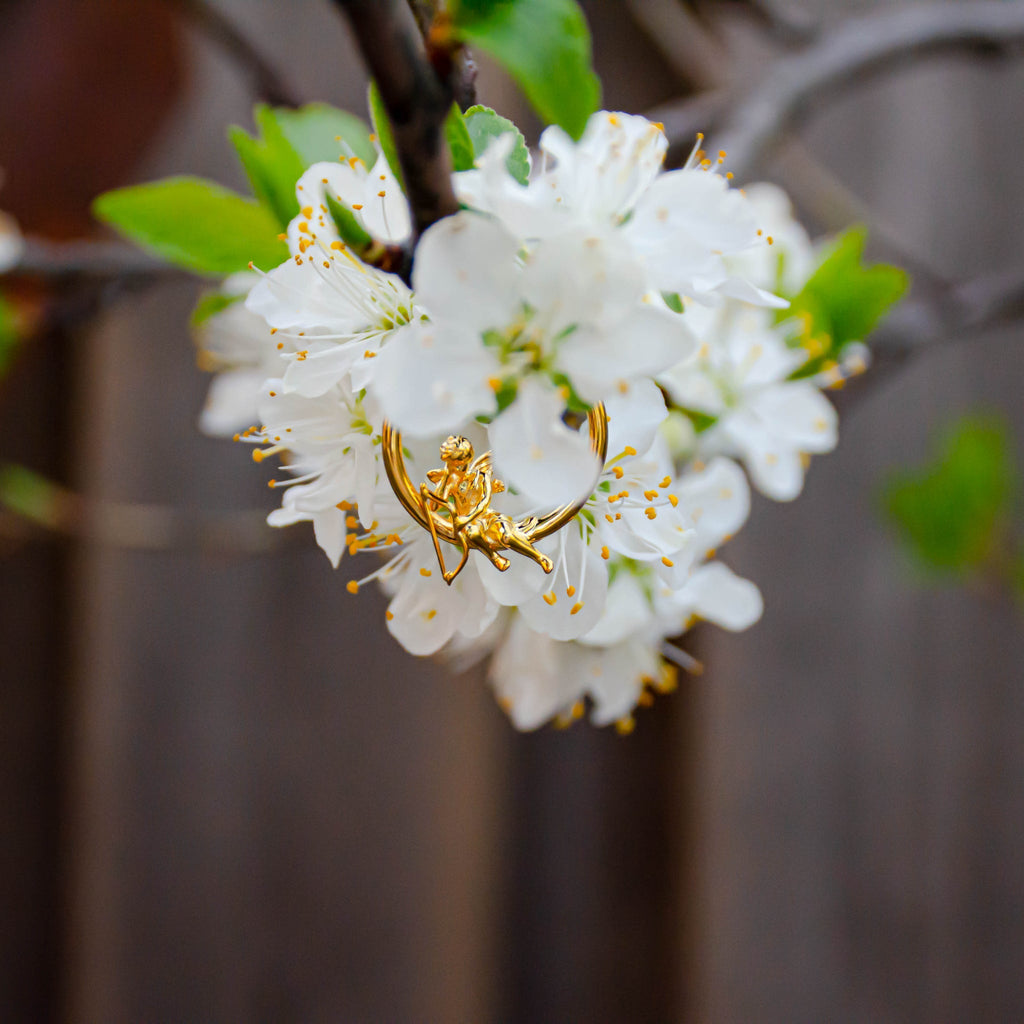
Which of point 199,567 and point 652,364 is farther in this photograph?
point 199,567

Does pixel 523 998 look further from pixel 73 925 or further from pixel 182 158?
pixel 182 158

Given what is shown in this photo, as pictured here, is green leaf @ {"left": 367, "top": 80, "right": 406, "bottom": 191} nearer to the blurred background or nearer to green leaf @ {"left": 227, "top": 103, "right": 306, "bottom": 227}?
green leaf @ {"left": 227, "top": 103, "right": 306, "bottom": 227}

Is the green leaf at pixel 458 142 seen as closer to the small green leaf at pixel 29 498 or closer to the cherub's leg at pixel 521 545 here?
the cherub's leg at pixel 521 545

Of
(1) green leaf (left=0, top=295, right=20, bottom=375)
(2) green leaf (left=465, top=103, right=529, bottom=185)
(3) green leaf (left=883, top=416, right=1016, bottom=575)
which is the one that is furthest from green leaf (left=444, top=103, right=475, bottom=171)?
(3) green leaf (left=883, top=416, right=1016, bottom=575)

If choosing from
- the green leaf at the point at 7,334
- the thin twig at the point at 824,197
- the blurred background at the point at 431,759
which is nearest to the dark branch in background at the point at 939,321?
the thin twig at the point at 824,197

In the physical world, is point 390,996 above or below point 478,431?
below

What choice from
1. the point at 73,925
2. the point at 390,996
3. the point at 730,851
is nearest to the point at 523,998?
the point at 390,996

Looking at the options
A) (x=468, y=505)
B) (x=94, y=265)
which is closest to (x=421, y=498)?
(x=468, y=505)
